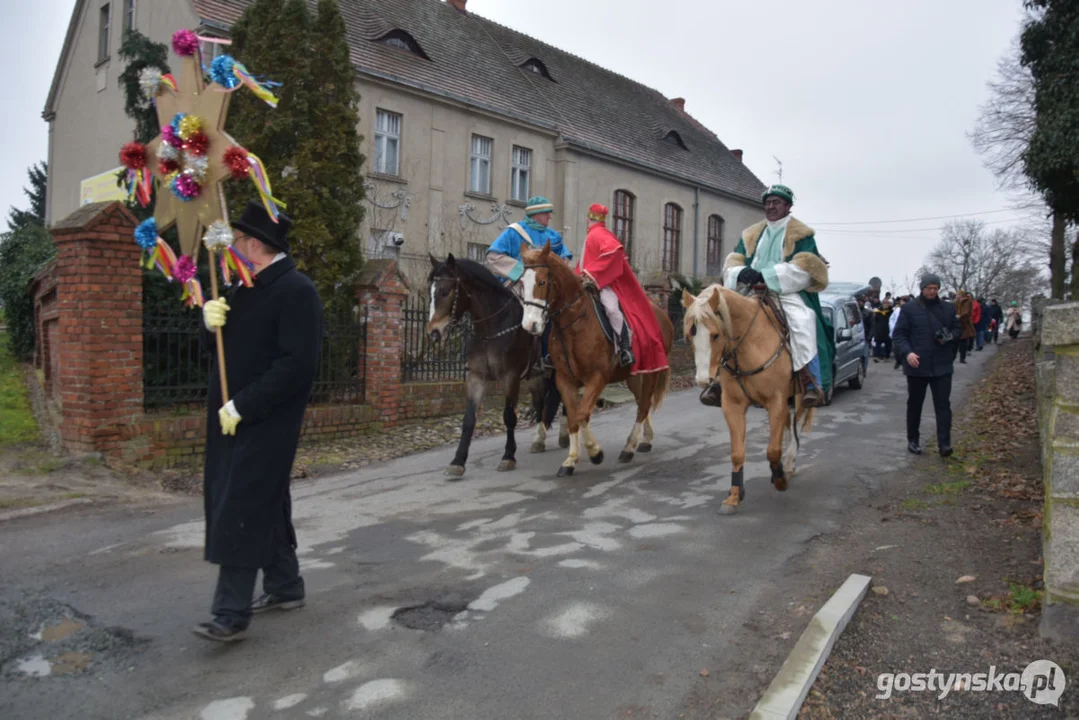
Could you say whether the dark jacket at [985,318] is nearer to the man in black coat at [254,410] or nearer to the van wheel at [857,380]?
the van wheel at [857,380]

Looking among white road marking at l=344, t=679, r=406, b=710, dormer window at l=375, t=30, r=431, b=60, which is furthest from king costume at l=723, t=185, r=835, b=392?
dormer window at l=375, t=30, r=431, b=60

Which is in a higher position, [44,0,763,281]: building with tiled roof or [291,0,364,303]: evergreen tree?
Result: [44,0,763,281]: building with tiled roof

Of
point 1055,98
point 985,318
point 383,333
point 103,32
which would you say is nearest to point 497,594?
point 383,333

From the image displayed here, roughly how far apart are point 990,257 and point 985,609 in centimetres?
7778

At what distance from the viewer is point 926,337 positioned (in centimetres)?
929

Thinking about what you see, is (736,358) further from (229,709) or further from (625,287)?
(229,709)

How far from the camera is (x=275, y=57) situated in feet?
36.2

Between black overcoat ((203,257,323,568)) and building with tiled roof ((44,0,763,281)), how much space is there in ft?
49.9

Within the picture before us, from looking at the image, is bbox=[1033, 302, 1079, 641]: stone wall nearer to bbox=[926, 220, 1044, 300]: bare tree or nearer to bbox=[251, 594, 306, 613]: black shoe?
bbox=[251, 594, 306, 613]: black shoe

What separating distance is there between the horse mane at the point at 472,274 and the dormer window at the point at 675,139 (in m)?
28.5

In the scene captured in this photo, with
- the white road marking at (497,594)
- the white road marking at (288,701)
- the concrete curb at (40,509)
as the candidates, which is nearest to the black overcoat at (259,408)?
the white road marking at (288,701)

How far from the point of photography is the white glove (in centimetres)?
399

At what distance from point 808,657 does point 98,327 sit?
23.8 feet

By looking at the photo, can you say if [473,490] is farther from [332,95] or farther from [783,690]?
[332,95]
